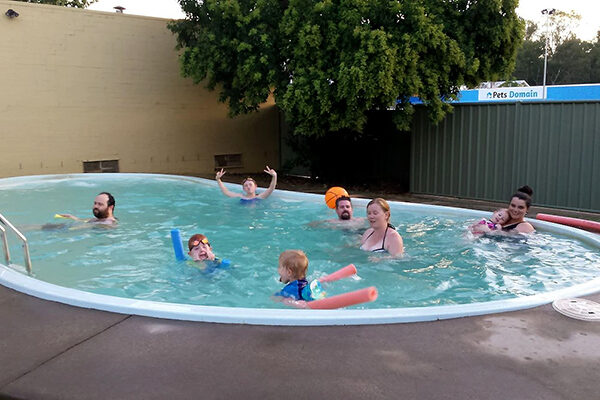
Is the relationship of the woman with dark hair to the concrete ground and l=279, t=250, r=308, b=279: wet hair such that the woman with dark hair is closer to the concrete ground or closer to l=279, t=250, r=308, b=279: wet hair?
the concrete ground

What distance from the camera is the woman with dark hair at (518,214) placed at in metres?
6.98

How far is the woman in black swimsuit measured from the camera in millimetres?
6195

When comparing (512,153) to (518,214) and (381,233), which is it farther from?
(381,233)

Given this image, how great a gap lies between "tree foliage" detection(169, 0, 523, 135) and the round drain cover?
6.90 meters

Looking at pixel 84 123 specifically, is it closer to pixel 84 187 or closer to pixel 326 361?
pixel 84 187

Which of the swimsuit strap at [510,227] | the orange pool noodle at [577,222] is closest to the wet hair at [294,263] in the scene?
the swimsuit strap at [510,227]

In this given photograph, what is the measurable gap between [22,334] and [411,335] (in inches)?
97.4

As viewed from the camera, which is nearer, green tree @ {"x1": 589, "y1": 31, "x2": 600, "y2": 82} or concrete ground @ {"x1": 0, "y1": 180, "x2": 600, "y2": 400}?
concrete ground @ {"x1": 0, "y1": 180, "x2": 600, "y2": 400}

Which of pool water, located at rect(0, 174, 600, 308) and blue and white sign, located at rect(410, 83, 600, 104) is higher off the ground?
blue and white sign, located at rect(410, 83, 600, 104)

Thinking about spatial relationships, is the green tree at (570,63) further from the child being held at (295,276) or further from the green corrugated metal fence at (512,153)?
the child being held at (295,276)

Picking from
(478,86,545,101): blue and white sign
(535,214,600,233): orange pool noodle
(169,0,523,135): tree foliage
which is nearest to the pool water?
(535,214,600,233): orange pool noodle

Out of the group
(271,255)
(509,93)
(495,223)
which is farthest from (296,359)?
(509,93)

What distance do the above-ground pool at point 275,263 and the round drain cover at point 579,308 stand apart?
119 mm

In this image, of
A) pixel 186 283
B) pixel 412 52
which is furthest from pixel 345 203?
pixel 412 52
